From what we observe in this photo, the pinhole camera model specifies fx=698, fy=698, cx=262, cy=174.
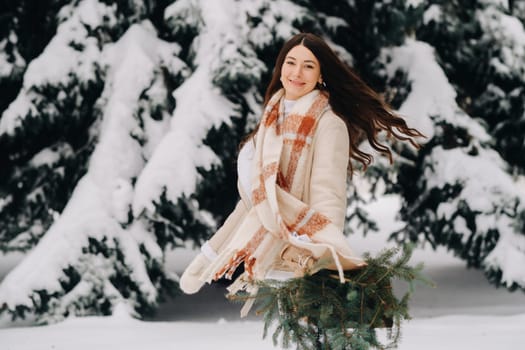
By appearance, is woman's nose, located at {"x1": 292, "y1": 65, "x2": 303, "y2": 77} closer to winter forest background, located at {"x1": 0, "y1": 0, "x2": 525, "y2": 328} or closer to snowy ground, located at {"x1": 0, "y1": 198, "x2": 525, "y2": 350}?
snowy ground, located at {"x1": 0, "y1": 198, "x2": 525, "y2": 350}

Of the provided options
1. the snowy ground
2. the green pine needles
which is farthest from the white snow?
the green pine needles

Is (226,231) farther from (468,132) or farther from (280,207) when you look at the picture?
(468,132)

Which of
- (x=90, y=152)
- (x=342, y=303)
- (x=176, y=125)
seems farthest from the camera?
(x=90, y=152)

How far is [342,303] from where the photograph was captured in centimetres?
279

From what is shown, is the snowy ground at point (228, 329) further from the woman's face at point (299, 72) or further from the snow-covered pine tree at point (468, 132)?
the woman's face at point (299, 72)

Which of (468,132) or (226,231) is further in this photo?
(468,132)

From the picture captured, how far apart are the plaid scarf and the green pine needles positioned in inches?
3.6

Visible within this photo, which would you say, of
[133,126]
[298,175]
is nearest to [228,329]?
[133,126]

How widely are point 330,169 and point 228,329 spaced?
3361mm

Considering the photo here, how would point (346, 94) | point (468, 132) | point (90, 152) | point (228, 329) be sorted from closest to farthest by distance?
1. point (346, 94)
2. point (228, 329)
3. point (468, 132)
4. point (90, 152)

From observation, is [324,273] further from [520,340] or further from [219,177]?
[219,177]

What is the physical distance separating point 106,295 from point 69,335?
0.72 m

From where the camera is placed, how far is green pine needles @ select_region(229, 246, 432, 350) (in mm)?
2729

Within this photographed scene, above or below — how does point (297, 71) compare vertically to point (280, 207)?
above
